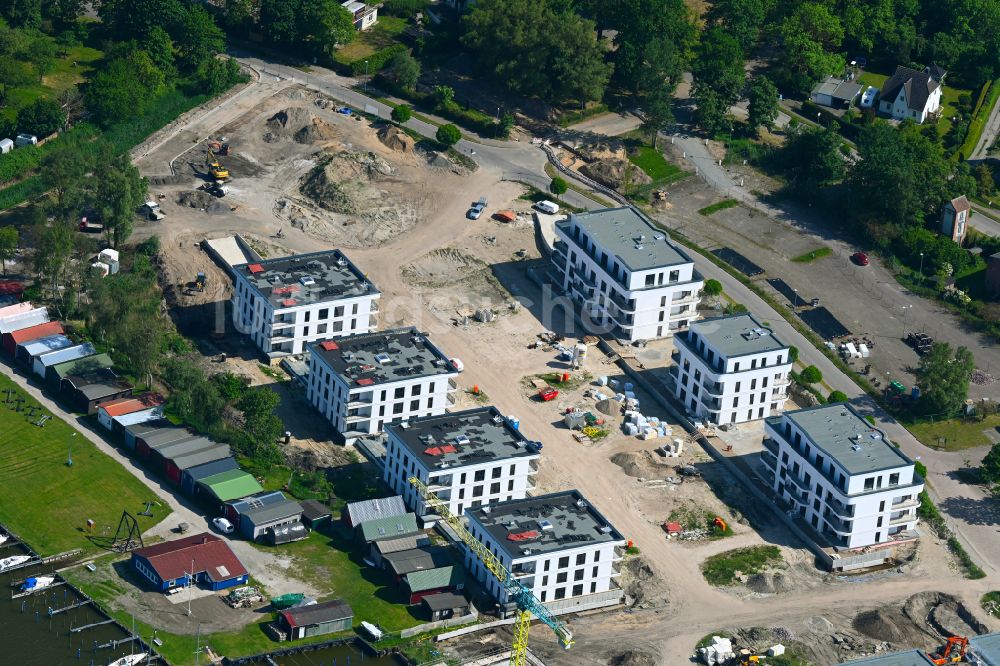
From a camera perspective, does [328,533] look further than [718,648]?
Yes

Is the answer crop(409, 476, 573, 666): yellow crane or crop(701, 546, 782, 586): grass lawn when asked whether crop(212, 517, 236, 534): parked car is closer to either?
crop(409, 476, 573, 666): yellow crane

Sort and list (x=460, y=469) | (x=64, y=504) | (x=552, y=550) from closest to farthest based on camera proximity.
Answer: (x=552, y=550) → (x=64, y=504) → (x=460, y=469)

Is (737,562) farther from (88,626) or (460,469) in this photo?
(88,626)

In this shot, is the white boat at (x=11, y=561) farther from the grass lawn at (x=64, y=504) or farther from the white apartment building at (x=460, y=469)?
the white apartment building at (x=460, y=469)

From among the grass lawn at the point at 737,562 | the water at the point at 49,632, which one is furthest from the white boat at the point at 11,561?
the grass lawn at the point at 737,562

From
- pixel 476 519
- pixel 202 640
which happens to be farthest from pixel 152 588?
pixel 476 519

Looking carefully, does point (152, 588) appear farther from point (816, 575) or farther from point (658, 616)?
point (816, 575)

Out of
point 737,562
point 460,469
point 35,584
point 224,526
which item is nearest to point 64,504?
point 35,584
